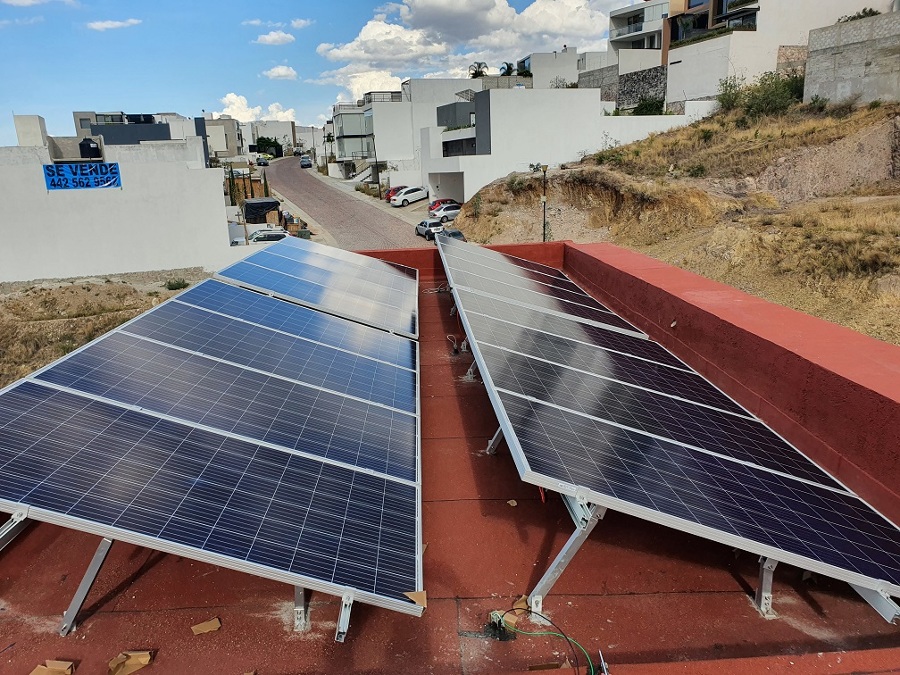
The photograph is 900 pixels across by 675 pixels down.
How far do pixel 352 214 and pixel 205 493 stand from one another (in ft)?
179

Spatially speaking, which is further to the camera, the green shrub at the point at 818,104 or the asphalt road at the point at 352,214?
the asphalt road at the point at 352,214

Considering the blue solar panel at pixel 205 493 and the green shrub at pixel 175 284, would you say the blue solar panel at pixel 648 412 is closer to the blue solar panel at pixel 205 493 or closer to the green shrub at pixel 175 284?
the blue solar panel at pixel 205 493

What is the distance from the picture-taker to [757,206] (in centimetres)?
3419

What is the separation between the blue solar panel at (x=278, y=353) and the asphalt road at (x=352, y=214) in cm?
3135

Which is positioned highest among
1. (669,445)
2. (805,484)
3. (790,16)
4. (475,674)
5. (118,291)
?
(790,16)

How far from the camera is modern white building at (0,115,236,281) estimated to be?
33.4 metres

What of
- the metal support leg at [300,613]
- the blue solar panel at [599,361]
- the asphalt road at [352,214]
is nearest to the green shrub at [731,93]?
the asphalt road at [352,214]

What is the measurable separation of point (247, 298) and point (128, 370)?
3498mm

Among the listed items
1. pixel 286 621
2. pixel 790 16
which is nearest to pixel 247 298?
pixel 286 621

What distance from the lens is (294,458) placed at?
510 centimetres

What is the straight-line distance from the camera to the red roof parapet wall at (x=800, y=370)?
5.65 m

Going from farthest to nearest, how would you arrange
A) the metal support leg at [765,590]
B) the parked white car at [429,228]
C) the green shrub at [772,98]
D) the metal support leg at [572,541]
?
1. the parked white car at [429,228]
2. the green shrub at [772,98]
3. the metal support leg at [765,590]
4. the metal support leg at [572,541]

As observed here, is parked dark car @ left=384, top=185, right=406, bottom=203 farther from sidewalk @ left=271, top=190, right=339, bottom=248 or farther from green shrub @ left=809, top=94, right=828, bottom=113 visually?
green shrub @ left=809, top=94, right=828, bottom=113

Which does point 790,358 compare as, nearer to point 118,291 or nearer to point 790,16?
point 118,291
